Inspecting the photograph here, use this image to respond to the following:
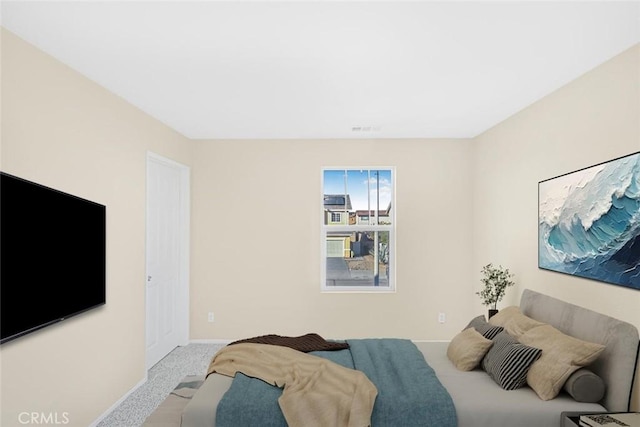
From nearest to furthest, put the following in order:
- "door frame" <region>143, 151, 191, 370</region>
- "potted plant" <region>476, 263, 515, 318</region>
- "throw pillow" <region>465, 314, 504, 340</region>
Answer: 1. "throw pillow" <region>465, 314, 504, 340</region>
2. "potted plant" <region>476, 263, 515, 318</region>
3. "door frame" <region>143, 151, 191, 370</region>

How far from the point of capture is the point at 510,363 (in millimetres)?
2549

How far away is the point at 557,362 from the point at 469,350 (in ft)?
1.99

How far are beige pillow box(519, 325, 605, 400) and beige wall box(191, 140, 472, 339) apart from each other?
102 inches

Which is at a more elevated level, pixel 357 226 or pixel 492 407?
pixel 357 226

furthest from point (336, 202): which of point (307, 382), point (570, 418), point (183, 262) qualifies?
point (570, 418)

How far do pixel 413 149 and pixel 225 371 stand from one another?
3.53 m

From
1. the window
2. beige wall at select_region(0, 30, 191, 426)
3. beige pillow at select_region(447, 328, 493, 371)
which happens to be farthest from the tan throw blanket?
the window

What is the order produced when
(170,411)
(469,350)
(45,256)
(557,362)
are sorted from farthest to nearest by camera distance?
1. (469,350)
2. (170,411)
3. (45,256)
4. (557,362)

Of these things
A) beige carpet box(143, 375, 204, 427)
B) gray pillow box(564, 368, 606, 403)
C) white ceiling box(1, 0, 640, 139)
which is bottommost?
beige carpet box(143, 375, 204, 427)

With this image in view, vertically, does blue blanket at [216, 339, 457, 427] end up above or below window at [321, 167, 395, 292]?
below

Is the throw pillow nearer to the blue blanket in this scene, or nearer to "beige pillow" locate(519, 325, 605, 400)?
"beige pillow" locate(519, 325, 605, 400)

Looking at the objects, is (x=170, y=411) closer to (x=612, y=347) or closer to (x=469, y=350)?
(x=469, y=350)

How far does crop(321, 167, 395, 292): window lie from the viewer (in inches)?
208

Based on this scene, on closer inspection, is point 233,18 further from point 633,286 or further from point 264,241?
point 264,241
